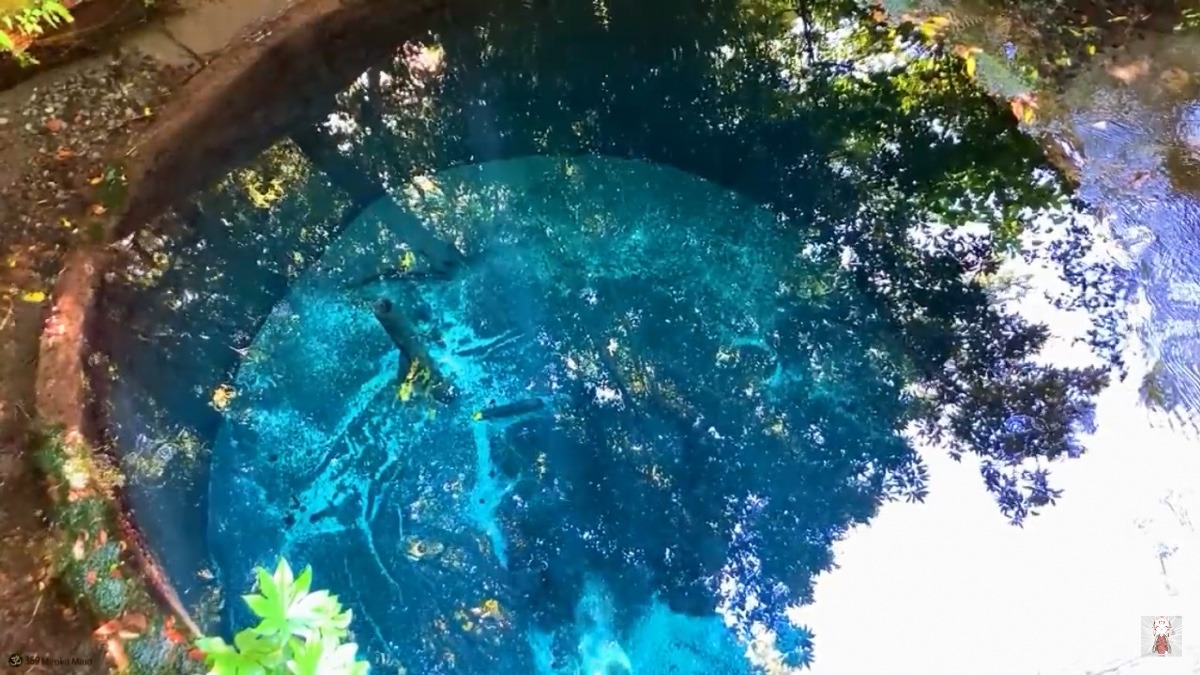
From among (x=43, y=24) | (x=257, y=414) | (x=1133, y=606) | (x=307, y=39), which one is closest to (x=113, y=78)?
(x=43, y=24)

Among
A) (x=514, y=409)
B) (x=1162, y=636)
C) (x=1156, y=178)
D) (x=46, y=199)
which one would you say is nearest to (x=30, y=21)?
(x=46, y=199)

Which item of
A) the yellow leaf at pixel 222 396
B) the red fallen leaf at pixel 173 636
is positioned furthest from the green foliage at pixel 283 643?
the yellow leaf at pixel 222 396

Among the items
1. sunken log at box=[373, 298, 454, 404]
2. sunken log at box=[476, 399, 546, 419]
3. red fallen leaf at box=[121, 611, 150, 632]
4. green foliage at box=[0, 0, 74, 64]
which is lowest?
red fallen leaf at box=[121, 611, 150, 632]

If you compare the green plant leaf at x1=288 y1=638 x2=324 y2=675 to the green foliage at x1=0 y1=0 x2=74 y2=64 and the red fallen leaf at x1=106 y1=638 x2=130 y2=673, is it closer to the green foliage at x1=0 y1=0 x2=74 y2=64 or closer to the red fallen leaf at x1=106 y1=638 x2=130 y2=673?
the red fallen leaf at x1=106 y1=638 x2=130 y2=673

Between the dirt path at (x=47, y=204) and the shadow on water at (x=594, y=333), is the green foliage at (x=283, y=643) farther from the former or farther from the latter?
the shadow on water at (x=594, y=333)

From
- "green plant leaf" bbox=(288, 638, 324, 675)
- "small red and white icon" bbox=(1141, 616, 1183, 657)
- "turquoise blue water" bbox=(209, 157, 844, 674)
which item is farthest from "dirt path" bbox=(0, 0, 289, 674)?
"small red and white icon" bbox=(1141, 616, 1183, 657)
